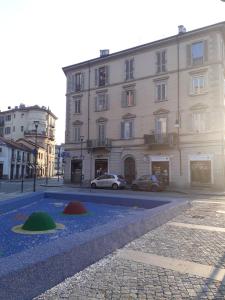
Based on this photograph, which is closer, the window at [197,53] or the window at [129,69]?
the window at [197,53]

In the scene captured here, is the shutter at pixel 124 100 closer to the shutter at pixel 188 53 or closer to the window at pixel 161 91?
the window at pixel 161 91

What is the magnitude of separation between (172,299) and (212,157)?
23408 mm

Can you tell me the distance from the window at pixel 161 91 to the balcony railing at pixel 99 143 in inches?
291

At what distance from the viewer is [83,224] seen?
36.5 feet

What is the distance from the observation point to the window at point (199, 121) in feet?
86.8

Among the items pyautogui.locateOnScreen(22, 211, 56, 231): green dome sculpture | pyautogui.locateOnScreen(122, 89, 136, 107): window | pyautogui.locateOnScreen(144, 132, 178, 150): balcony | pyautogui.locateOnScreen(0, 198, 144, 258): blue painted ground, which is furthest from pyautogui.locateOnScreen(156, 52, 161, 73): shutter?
pyautogui.locateOnScreen(22, 211, 56, 231): green dome sculpture

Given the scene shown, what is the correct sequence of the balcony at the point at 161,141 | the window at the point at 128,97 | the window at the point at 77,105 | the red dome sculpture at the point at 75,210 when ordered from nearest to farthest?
the red dome sculpture at the point at 75,210, the balcony at the point at 161,141, the window at the point at 128,97, the window at the point at 77,105

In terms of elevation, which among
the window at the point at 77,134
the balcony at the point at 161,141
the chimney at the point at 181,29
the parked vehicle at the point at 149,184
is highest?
the chimney at the point at 181,29

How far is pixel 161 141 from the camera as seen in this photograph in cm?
2825

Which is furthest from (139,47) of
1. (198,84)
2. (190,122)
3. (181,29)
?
(190,122)

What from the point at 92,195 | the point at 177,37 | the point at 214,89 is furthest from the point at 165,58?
the point at 92,195

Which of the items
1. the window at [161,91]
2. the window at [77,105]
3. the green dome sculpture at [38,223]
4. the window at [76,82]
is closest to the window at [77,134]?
the window at [77,105]

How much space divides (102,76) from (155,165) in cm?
1310

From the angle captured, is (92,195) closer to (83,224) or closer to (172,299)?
(83,224)
